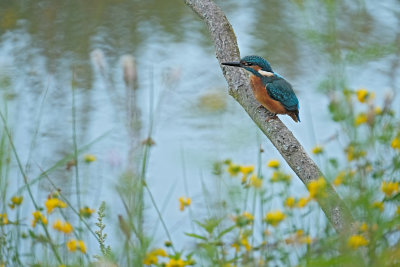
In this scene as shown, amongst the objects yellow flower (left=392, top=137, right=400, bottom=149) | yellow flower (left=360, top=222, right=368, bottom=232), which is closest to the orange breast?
yellow flower (left=392, top=137, right=400, bottom=149)

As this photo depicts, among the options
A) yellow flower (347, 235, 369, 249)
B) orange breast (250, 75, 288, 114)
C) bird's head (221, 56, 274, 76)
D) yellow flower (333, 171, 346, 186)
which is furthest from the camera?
bird's head (221, 56, 274, 76)

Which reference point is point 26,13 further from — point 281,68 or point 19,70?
point 281,68

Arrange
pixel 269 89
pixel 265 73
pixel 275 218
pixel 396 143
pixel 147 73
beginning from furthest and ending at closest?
1. pixel 147 73
2. pixel 265 73
3. pixel 269 89
4. pixel 396 143
5. pixel 275 218

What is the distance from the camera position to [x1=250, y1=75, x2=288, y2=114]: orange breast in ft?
6.64

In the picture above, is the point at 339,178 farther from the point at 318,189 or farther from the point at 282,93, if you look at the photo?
the point at 282,93

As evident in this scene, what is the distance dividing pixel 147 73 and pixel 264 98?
6.54 feet

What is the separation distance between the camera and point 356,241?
1.18 m

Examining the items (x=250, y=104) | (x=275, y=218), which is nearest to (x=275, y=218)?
(x=275, y=218)

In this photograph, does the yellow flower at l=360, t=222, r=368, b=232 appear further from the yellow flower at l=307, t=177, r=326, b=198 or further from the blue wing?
the blue wing

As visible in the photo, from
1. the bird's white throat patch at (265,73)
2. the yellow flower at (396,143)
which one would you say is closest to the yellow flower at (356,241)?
the yellow flower at (396,143)

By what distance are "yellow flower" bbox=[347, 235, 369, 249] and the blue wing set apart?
2.82 feet

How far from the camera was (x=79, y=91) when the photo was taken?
3.77 m

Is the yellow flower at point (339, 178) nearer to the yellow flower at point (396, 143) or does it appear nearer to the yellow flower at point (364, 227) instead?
the yellow flower at point (364, 227)

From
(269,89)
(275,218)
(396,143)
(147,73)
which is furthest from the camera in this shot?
(147,73)
